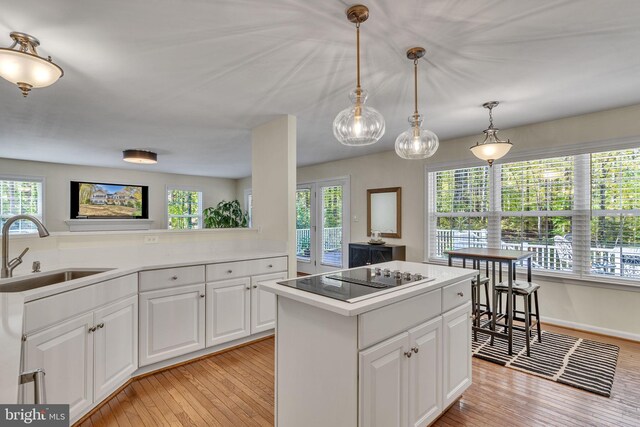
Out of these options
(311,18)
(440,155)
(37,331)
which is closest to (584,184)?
(440,155)

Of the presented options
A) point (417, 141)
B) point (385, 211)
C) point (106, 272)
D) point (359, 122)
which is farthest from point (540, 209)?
point (106, 272)

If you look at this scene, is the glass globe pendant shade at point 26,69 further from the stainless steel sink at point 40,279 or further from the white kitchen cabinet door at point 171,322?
the white kitchen cabinet door at point 171,322

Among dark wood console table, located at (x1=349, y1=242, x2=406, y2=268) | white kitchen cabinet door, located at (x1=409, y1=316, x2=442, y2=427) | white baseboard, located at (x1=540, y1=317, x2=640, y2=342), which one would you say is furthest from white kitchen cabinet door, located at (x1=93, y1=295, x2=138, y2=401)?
white baseboard, located at (x1=540, y1=317, x2=640, y2=342)

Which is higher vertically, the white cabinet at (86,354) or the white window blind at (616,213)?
the white window blind at (616,213)

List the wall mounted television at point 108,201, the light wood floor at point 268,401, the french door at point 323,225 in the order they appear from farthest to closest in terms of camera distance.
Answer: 1. the wall mounted television at point 108,201
2. the french door at point 323,225
3. the light wood floor at point 268,401

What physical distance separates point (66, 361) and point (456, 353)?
232cm

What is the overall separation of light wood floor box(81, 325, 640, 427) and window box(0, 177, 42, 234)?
5.37 metres

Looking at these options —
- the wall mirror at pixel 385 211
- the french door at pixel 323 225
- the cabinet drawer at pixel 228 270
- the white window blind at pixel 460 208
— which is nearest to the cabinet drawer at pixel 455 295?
the cabinet drawer at pixel 228 270

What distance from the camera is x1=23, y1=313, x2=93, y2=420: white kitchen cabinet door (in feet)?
5.37

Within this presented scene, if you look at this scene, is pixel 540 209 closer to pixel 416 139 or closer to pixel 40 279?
pixel 416 139

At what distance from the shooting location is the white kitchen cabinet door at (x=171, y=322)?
2518 mm

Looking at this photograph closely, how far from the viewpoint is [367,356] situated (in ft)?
4.58

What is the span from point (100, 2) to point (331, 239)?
526 centimetres

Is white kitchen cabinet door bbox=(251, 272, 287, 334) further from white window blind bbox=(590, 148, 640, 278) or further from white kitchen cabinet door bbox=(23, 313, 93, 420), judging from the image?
white window blind bbox=(590, 148, 640, 278)
